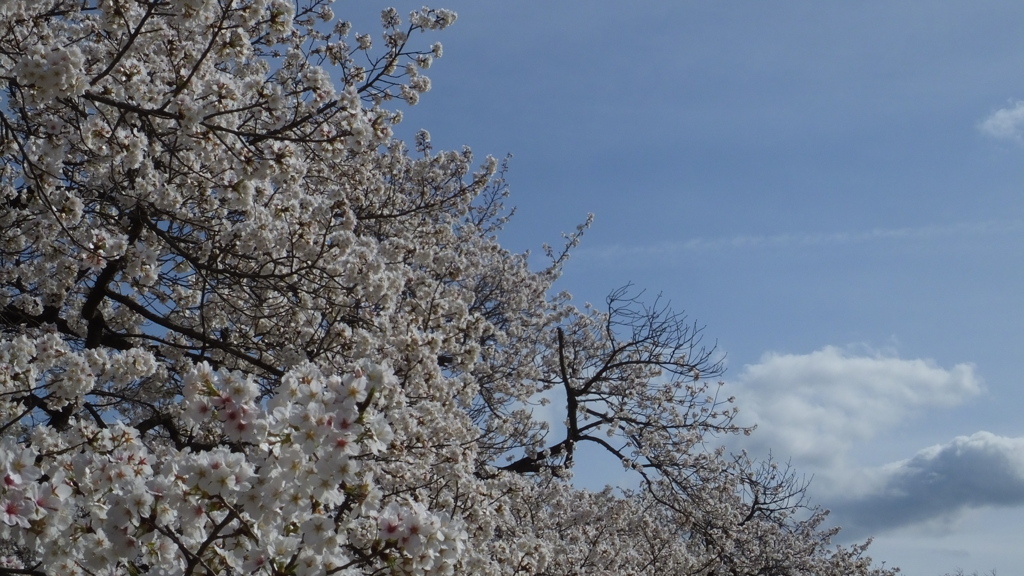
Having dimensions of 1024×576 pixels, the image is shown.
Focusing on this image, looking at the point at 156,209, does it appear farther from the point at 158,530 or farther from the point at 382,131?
the point at 158,530

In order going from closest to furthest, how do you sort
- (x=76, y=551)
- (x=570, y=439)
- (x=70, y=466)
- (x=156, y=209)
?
(x=76, y=551) < (x=70, y=466) < (x=156, y=209) < (x=570, y=439)

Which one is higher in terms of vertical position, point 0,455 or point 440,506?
point 440,506

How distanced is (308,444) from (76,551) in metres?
1.50

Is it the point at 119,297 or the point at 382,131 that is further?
the point at 119,297

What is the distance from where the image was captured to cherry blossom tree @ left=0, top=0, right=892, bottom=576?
3600 millimetres

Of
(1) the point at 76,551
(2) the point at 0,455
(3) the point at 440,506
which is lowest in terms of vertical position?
(1) the point at 76,551

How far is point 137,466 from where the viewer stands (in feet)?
13.6

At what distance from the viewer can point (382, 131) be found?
20.4 feet

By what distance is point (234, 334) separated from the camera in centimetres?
803

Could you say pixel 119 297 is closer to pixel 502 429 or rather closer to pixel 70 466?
pixel 70 466

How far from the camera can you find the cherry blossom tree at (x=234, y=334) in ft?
11.8

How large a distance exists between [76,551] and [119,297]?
4340mm

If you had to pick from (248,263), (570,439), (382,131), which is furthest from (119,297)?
(570,439)

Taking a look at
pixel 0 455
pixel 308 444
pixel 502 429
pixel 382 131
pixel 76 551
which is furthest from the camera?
pixel 502 429
